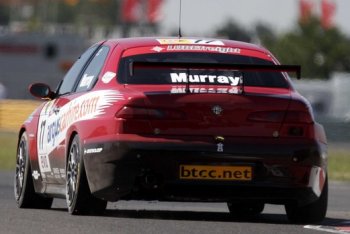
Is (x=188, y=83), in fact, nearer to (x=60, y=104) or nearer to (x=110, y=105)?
(x=110, y=105)

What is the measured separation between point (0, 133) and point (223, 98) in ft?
82.3

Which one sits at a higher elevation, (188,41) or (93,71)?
(188,41)

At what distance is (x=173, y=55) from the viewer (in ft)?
36.4

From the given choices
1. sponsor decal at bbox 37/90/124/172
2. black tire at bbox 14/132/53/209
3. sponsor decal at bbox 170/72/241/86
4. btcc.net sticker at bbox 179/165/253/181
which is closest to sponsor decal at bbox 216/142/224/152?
btcc.net sticker at bbox 179/165/253/181

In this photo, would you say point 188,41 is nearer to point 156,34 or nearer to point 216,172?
point 216,172

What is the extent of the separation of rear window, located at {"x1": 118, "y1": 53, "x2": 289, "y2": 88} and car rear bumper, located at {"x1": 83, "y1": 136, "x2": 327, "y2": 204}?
54 cm

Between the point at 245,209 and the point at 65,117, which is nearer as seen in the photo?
the point at 65,117

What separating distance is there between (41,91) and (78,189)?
5.84ft

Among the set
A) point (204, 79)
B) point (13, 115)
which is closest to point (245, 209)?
point (204, 79)

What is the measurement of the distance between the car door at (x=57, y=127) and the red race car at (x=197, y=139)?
42 cm

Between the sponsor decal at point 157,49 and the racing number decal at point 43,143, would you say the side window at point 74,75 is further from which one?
the sponsor decal at point 157,49

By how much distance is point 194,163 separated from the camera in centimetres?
1029

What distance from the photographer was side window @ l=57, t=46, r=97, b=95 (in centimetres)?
1185

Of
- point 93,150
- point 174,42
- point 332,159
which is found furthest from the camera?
point 332,159
